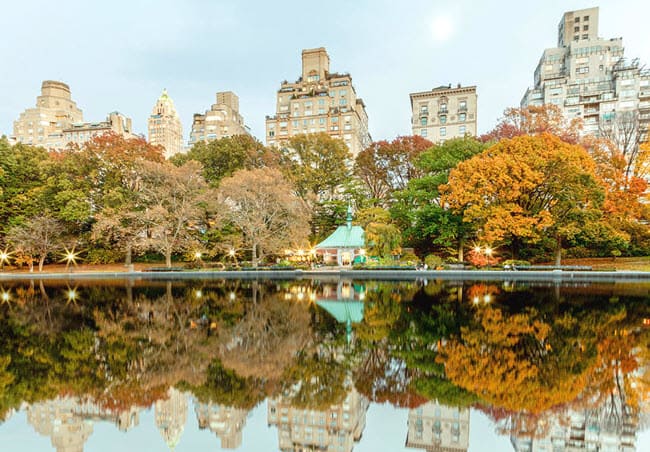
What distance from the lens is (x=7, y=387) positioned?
724cm

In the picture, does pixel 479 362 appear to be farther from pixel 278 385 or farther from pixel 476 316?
pixel 476 316

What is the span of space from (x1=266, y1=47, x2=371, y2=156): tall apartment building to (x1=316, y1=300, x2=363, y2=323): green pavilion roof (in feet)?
204

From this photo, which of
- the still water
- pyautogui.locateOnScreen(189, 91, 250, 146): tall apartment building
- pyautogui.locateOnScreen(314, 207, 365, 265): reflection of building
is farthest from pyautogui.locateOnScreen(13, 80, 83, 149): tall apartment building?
the still water

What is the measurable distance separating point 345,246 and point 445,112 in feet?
165

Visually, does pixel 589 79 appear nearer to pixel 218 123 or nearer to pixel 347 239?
pixel 347 239

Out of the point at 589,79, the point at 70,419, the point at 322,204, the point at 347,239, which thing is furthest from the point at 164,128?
the point at 70,419

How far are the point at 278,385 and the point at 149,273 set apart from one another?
90.9ft

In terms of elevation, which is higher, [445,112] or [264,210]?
[445,112]

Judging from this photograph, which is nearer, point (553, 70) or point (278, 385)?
point (278, 385)

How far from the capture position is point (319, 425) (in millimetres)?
5766

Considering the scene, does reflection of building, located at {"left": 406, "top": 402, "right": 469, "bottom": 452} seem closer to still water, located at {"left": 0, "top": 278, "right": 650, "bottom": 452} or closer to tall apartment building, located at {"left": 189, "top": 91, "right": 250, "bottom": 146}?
still water, located at {"left": 0, "top": 278, "right": 650, "bottom": 452}

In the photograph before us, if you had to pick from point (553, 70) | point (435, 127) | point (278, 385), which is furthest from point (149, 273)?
point (553, 70)

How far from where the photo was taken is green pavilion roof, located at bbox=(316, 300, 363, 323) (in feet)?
41.9

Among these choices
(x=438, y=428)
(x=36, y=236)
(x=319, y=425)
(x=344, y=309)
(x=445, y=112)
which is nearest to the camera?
(x=438, y=428)
